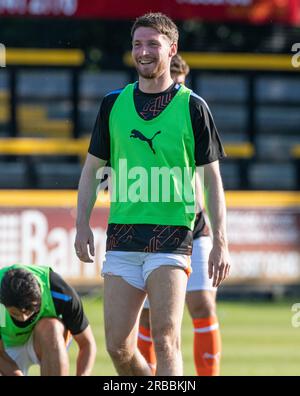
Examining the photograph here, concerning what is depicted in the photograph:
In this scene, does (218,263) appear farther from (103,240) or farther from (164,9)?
(164,9)

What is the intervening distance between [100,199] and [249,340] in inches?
161

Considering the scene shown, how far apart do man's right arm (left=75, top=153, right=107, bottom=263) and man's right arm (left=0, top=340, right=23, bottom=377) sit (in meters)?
1.16

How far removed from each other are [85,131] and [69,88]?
67 cm

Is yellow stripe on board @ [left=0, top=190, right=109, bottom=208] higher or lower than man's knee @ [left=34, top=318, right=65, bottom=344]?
higher

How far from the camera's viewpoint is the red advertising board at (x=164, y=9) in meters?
16.6

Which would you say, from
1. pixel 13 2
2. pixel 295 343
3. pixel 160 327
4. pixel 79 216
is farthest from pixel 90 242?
pixel 13 2

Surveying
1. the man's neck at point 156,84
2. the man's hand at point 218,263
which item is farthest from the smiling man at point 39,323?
the man's neck at point 156,84

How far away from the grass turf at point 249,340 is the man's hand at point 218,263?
283 centimetres

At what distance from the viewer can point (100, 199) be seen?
1636 centimetres
